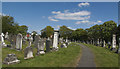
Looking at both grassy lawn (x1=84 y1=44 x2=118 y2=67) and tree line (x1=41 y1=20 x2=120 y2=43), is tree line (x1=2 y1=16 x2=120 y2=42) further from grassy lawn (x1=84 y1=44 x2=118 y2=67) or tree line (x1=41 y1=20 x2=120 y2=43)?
grassy lawn (x1=84 y1=44 x2=118 y2=67)

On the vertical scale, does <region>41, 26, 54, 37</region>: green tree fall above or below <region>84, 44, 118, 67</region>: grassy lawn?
above

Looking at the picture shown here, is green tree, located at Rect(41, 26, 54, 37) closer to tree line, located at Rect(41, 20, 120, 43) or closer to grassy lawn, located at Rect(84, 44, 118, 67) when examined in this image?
tree line, located at Rect(41, 20, 120, 43)

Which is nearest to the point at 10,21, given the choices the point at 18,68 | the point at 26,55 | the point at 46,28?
the point at 46,28

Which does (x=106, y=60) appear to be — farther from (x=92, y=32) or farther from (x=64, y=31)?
(x=64, y=31)

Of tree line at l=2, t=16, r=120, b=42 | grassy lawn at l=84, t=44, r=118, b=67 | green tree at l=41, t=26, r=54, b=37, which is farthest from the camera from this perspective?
green tree at l=41, t=26, r=54, b=37

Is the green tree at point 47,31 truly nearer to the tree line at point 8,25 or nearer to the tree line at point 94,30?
the tree line at point 94,30

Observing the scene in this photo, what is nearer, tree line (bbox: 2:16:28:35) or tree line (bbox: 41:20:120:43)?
tree line (bbox: 41:20:120:43)

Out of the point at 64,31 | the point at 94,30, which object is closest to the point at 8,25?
the point at 94,30

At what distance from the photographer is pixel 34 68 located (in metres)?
6.89

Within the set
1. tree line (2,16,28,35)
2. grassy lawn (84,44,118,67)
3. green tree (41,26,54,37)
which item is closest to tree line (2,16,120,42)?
tree line (2,16,28,35)

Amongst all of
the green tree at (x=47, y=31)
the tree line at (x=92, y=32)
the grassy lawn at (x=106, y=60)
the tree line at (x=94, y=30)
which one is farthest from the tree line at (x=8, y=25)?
the grassy lawn at (x=106, y=60)

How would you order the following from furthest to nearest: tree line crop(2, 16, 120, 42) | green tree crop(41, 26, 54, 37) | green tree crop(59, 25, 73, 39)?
green tree crop(41, 26, 54, 37) < green tree crop(59, 25, 73, 39) < tree line crop(2, 16, 120, 42)

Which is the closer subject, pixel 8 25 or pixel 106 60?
pixel 106 60

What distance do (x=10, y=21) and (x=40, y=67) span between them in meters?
48.1
